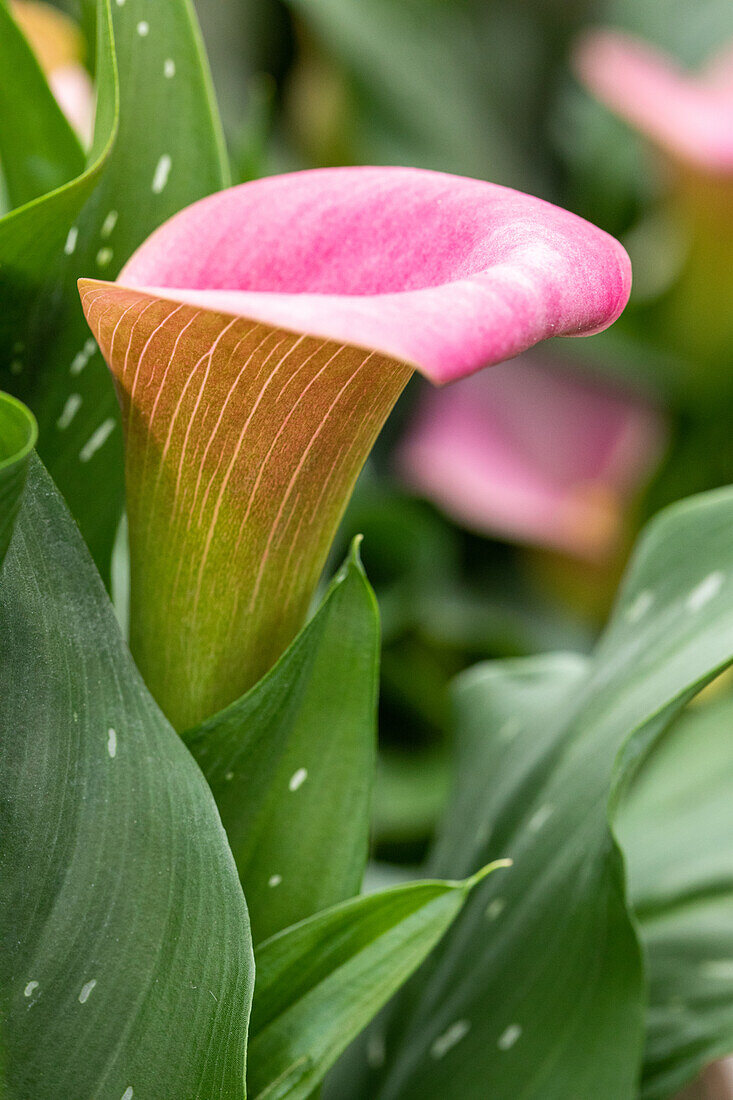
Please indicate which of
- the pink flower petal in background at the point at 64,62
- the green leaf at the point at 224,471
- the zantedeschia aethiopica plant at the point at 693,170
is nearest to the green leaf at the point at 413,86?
the zantedeschia aethiopica plant at the point at 693,170

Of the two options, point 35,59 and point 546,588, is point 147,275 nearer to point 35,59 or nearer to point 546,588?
point 35,59

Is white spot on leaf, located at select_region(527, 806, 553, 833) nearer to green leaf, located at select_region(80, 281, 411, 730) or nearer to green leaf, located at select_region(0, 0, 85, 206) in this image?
green leaf, located at select_region(80, 281, 411, 730)

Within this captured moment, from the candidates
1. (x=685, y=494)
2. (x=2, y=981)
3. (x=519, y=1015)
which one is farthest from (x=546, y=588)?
(x=2, y=981)

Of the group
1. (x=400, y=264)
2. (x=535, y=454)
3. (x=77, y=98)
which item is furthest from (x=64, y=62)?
(x=535, y=454)

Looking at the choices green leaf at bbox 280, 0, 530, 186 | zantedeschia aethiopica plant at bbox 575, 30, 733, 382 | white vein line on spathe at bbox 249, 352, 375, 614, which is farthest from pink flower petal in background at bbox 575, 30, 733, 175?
white vein line on spathe at bbox 249, 352, 375, 614

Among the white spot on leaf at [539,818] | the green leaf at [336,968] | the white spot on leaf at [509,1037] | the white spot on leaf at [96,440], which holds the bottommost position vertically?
the white spot on leaf at [509,1037]

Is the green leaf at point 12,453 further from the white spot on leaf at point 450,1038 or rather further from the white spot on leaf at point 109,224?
the white spot on leaf at point 450,1038
